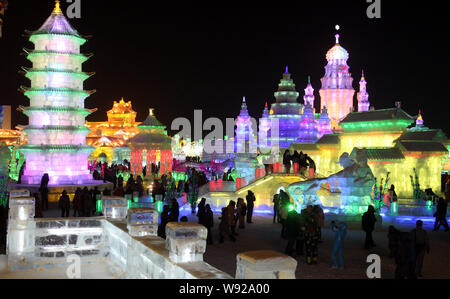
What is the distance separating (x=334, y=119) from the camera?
65625mm

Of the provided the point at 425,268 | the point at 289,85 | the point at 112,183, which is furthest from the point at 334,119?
the point at 425,268

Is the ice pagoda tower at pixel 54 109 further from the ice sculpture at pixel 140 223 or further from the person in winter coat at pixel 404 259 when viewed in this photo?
the person in winter coat at pixel 404 259

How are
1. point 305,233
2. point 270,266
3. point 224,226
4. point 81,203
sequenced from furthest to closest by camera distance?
point 81,203
point 224,226
point 305,233
point 270,266

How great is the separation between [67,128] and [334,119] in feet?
143

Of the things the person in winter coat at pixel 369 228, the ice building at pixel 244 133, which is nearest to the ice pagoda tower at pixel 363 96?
the ice building at pixel 244 133

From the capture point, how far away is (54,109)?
28.7 m

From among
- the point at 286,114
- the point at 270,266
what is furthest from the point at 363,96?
the point at 270,266

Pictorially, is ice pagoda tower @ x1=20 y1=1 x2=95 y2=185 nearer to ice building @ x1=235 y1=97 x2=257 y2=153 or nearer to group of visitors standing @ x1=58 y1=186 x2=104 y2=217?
group of visitors standing @ x1=58 y1=186 x2=104 y2=217

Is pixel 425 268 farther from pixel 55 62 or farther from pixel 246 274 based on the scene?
pixel 55 62

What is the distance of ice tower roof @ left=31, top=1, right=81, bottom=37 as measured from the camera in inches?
1150

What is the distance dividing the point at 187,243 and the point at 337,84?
6157 centimetres

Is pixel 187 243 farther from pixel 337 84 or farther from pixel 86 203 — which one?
pixel 337 84

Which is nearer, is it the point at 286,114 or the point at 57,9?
the point at 57,9

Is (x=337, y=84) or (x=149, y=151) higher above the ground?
(x=337, y=84)
